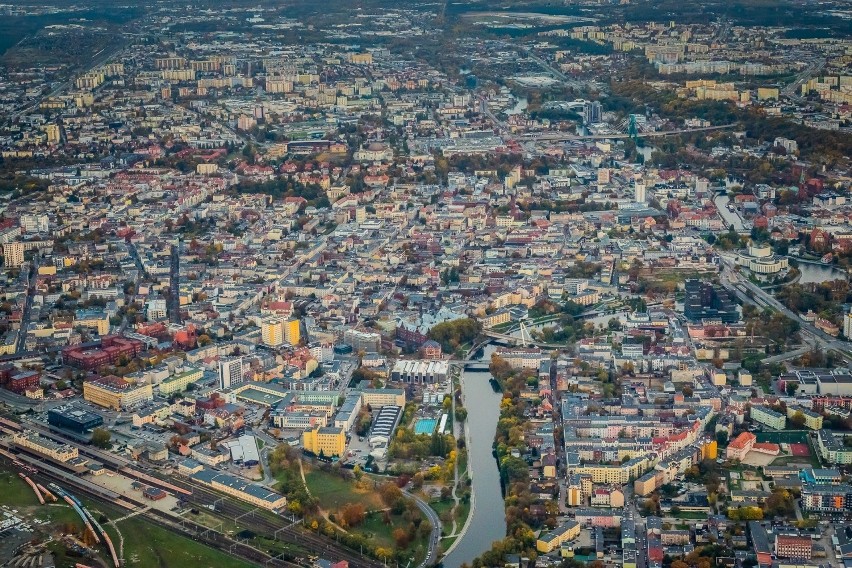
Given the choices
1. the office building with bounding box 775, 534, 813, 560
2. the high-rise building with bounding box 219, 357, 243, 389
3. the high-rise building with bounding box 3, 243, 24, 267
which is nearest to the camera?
the office building with bounding box 775, 534, 813, 560

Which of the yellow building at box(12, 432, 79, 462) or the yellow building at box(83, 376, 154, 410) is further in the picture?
the yellow building at box(83, 376, 154, 410)

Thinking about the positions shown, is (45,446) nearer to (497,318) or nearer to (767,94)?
(497,318)

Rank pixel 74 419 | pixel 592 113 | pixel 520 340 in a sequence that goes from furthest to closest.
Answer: pixel 592 113 < pixel 520 340 < pixel 74 419

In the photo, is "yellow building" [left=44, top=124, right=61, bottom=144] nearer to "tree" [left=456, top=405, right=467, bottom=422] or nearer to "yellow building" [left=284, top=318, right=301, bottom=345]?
"yellow building" [left=284, top=318, right=301, bottom=345]

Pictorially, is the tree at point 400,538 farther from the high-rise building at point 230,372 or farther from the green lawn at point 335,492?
the high-rise building at point 230,372

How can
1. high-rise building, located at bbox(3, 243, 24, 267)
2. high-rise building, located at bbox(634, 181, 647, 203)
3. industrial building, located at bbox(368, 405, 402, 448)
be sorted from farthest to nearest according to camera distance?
1. high-rise building, located at bbox(634, 181, 647, 203)
2. high-rise building, located at bbox(3, 243, 24, 267)
3. industrial building, located at bbox(368, 405, 402, 448)

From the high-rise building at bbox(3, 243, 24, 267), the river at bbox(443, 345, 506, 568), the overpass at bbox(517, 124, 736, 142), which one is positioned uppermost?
the river at bbox(443, 345, 506, 568)

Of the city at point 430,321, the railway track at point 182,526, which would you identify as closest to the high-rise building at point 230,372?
the city at point 430,321

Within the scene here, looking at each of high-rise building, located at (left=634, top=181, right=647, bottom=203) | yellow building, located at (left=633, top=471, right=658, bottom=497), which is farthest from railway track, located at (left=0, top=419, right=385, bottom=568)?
high-rise building, located at (left=634, top=181, right=647, bottom=203)

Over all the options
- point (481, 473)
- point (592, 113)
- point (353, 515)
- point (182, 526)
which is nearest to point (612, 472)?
point (481, 473)
